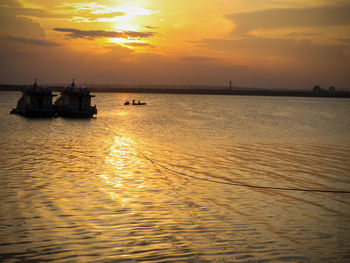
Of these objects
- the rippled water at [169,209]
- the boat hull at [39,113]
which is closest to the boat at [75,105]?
the boat hull at [39,113]

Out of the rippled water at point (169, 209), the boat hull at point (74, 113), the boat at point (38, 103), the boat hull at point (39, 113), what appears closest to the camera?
the rippled water at point (169, 209)

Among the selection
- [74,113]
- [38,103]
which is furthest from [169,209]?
[38,103]

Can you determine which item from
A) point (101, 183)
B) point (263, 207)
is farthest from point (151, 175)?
point (263, 207)

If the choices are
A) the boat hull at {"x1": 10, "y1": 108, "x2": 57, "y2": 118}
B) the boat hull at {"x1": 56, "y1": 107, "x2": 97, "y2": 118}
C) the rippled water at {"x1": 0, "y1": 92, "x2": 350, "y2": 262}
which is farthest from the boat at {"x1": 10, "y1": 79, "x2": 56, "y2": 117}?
the rippled water at {"x1": 0, "y1": 92, "x2": 350, "y2": 262}

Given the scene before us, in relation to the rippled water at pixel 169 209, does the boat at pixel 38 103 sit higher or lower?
higher

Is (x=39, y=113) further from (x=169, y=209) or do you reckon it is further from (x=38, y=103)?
(x=169, y=209)

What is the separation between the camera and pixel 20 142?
3241 cm

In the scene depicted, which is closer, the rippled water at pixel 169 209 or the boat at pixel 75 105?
the rippled water at pixel 169 209

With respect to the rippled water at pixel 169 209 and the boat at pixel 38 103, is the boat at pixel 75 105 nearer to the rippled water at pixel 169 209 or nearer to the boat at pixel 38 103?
the boat at pixel 38 103

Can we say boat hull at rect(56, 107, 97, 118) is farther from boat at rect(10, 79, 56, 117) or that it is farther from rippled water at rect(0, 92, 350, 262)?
rippled water at rect(0, 92, 350, 262)

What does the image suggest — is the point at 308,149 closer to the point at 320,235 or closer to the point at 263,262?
the point at 320,235

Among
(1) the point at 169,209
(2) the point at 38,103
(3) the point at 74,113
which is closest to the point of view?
(1) the point at 169,209

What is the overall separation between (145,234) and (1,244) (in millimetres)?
3738

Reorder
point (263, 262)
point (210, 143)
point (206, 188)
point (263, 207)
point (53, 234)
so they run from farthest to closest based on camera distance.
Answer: point (210, 143)
point (206, 188)
point (263, 207)
point (53, 234)
point (263, 262)
